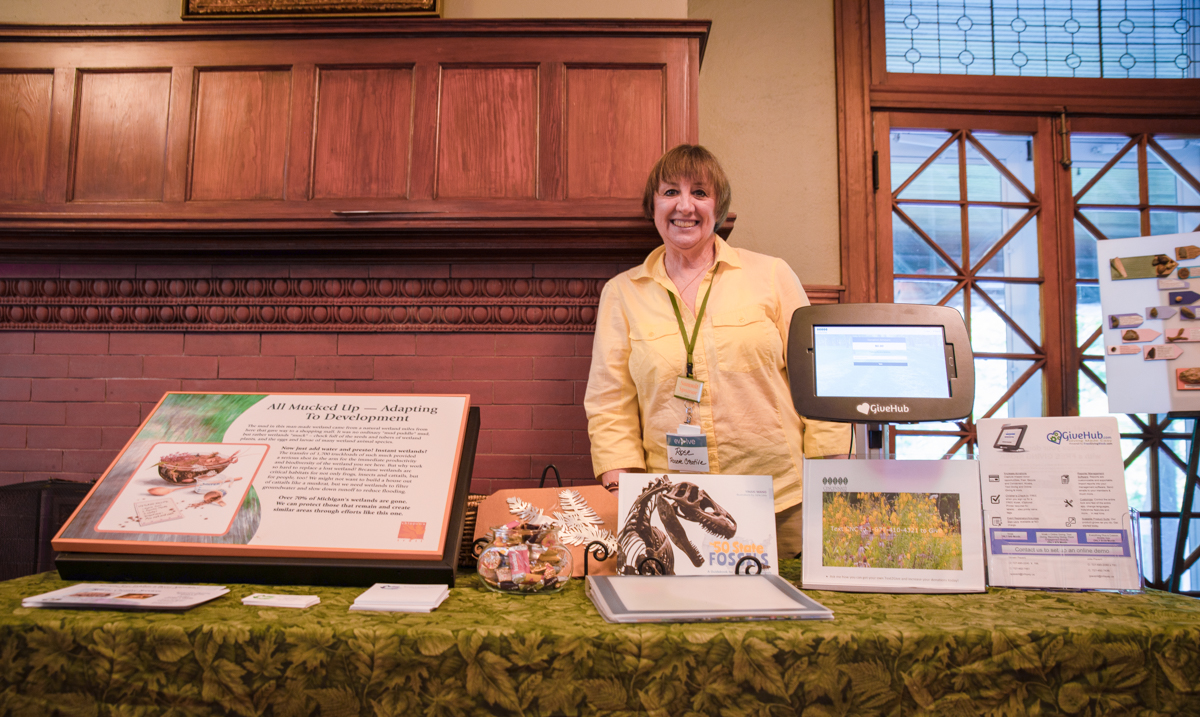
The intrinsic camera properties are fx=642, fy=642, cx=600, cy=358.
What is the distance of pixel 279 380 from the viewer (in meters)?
2.26

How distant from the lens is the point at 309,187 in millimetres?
2148

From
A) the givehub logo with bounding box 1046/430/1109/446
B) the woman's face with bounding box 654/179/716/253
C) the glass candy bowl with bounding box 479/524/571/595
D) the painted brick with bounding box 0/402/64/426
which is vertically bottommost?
the glass candy bowl with bounding box 479/524/571/595

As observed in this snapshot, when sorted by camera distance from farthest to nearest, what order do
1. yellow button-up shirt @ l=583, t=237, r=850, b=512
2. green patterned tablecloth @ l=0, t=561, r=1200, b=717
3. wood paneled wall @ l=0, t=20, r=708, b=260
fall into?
wood paneled wall @ l=0, t=20, r=708, b=260 < yellow button-up shirt @ l=583, t=237, r=850, b=512 < green patterned tablecloth @ l=0, t=561, r=1200, b=717

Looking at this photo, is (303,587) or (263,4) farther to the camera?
(263,4)

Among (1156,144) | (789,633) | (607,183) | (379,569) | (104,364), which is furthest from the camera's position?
(1156,144)

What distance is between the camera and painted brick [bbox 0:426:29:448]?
89.7 inches

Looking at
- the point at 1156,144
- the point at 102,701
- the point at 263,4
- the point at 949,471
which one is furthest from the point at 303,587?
the point at 1156,144

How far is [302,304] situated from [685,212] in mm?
1385

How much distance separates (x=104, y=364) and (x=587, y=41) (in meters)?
2.04

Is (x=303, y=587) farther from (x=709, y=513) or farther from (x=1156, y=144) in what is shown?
(x=1156, y=144)

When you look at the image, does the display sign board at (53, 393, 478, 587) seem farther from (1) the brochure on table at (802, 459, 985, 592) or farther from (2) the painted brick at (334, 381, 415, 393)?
(2) the painted brick at (334, 381, 415, 393)

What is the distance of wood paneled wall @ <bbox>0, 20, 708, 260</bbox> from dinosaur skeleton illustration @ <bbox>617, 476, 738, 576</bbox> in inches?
45.8

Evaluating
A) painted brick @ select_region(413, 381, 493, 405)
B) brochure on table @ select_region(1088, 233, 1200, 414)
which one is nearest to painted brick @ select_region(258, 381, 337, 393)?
painted brick @ select_region(413, 381, 493, 405)

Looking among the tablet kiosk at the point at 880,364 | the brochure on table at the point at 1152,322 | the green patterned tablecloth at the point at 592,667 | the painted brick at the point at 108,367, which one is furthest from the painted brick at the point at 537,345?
the brochure on table at the point at 1152,322
